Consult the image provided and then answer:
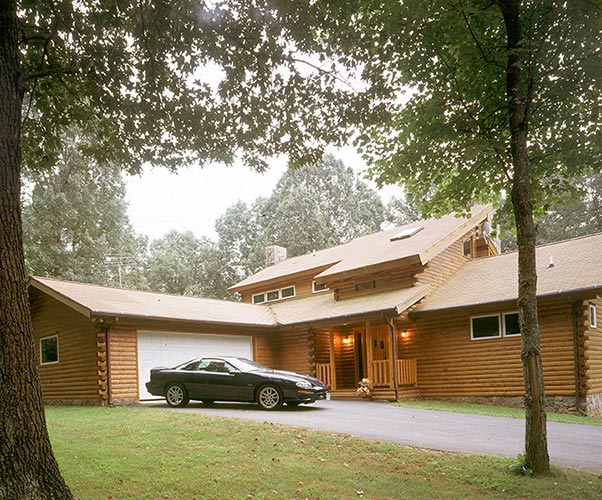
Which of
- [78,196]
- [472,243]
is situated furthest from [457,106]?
[78,196]

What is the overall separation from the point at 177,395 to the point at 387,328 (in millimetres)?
8099

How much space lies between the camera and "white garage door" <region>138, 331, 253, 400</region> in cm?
1730

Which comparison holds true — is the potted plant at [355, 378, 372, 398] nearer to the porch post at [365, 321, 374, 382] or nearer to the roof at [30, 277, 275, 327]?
the porch post at [365, 321, 374, 382]

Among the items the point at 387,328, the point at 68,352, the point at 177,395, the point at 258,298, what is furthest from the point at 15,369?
the point at 258,298

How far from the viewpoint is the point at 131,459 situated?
7691 mm

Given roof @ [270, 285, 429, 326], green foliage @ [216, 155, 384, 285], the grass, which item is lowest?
the grass

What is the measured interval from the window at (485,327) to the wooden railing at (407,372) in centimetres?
235

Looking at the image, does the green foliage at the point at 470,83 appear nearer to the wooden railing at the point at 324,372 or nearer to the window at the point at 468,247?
the wooden railing at the point at 324,372

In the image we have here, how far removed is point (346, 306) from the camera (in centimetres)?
1970

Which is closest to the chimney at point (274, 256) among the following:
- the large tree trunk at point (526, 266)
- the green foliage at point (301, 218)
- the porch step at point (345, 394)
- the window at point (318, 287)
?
the window at point (318, 287)

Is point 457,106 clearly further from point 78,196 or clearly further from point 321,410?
point 78,196

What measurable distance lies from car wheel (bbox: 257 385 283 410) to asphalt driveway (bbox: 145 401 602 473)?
258 mm

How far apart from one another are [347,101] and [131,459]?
22.6 ft

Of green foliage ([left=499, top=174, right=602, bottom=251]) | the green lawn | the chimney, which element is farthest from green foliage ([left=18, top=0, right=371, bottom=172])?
green foliage ([left=499, top=174, right=602, bottom=251])
